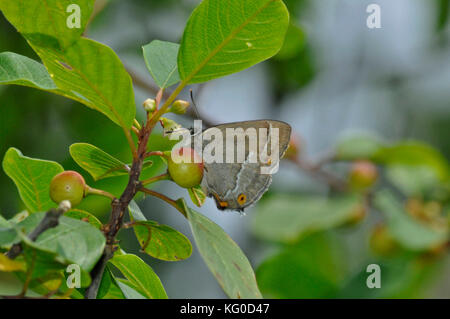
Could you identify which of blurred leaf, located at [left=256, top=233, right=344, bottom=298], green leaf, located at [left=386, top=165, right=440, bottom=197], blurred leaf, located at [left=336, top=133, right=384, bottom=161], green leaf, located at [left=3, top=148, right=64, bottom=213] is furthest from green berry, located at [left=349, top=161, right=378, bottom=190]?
green leaf, located at [left=3, top=148, right=64, bottom=213]

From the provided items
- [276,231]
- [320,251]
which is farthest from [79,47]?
[320,251]

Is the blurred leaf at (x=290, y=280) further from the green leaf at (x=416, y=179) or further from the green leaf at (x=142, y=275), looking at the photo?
the green leaf at (x=142, y=275)

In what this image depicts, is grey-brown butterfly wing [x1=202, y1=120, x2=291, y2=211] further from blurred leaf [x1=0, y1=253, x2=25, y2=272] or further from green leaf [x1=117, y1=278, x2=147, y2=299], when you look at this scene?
blurred leaf [x1=0, y1=253, x2=25, y2=272]

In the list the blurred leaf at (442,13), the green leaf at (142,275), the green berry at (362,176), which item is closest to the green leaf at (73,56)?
the green leaf at (142,275)

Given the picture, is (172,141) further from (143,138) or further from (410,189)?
(410,189)

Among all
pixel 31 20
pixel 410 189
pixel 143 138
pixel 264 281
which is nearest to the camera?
pixel 31 20

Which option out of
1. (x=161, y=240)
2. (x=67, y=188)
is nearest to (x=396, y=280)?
(x=161, y=240)
